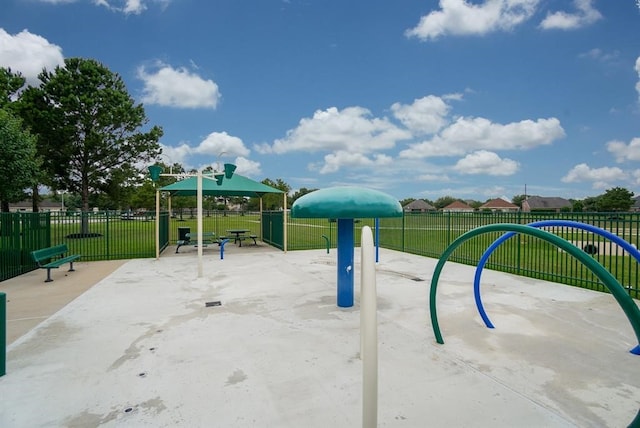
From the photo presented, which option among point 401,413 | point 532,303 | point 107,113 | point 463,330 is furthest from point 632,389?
point 107,113

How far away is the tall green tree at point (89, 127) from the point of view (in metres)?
19.9

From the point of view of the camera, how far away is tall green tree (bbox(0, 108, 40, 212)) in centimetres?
1280

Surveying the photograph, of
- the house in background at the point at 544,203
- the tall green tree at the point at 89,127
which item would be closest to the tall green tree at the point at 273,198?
the tall green tree at the point at 89,127

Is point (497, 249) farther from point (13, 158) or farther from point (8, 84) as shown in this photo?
point (8, 84)

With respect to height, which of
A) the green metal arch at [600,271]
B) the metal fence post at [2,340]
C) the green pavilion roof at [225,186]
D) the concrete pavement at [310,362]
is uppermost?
the green pavilion roof at [225,186]

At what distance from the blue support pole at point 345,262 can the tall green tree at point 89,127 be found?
17640mm

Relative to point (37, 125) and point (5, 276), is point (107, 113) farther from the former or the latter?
point (5, 276)

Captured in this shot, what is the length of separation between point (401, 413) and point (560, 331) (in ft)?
12.2

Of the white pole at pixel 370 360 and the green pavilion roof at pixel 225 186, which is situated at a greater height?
the green pavilion roof at pixel 225 186

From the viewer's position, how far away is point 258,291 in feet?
26.5

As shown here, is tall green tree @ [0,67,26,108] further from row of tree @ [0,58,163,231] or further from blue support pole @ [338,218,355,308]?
blue support pole @ [338,218,355,308]

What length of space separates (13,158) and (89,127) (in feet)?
27.0

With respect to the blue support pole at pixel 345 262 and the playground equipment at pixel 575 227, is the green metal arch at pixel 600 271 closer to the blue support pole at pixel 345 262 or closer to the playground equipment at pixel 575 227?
the playground equipment at pixel 575 227

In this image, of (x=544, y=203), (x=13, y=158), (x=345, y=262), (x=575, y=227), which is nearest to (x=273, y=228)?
(x=13, y=158)
